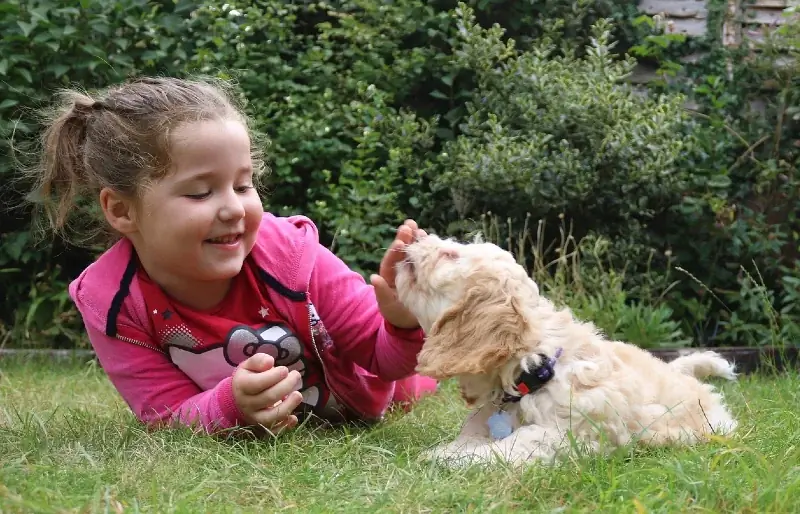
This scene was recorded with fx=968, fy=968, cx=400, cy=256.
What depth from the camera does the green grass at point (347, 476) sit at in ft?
7.50

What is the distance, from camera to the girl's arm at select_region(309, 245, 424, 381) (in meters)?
3.63

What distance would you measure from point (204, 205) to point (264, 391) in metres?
0.67

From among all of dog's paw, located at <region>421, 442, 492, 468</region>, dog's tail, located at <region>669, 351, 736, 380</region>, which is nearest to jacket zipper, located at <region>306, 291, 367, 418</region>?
dog's paw, located at <region>421, 442, 492, 468</region>

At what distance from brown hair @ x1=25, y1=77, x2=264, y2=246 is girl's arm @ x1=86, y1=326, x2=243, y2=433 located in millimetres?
527

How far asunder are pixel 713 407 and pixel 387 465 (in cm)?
127

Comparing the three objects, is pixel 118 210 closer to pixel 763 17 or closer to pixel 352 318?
pixel 352 318

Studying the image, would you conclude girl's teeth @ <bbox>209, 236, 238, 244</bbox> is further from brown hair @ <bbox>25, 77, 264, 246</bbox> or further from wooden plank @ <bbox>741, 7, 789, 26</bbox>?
wooden plank @ <bbox>741, 7, 789, 26</bbox>

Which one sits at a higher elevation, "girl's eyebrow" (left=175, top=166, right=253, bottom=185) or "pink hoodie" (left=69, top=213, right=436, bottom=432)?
"girl's eyebrow" (left=175, top=166, right=253, bottom=185)

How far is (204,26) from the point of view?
621 cm

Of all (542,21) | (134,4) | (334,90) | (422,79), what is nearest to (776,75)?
(542,21)

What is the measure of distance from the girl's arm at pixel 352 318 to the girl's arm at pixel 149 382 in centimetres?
56

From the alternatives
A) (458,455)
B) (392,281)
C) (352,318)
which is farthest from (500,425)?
(352,318)

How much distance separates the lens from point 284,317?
3.59m

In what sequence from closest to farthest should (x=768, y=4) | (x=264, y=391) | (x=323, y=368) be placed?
1. (x=264, y=391)
2. (x=323, y=368)
3. (x=768, y=4)
